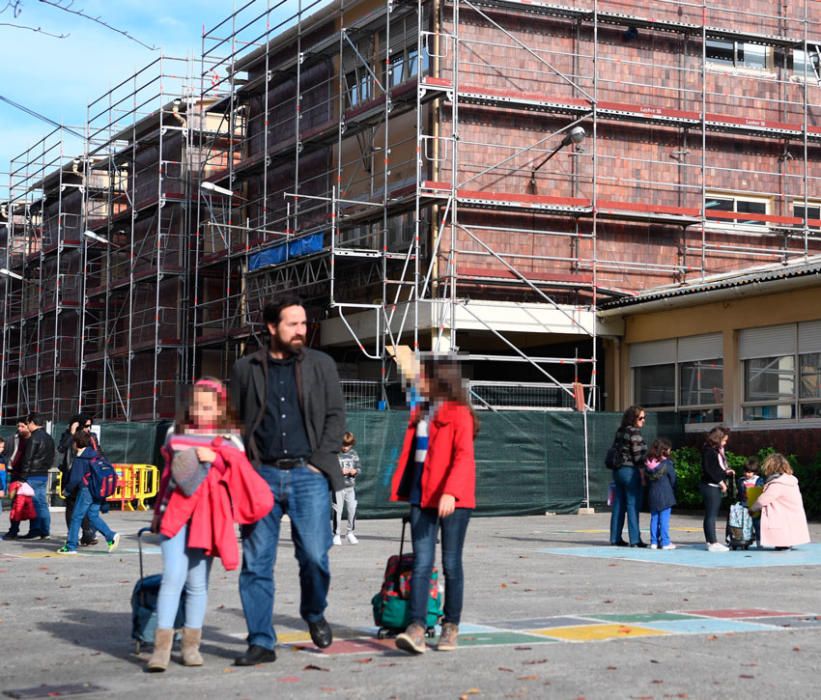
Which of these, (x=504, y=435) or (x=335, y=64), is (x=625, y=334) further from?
(x=335, y=64)

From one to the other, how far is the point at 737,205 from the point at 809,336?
862 centimetres

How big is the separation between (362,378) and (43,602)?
2421cm

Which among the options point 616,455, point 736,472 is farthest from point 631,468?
point 736,472

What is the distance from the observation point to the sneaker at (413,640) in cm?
836

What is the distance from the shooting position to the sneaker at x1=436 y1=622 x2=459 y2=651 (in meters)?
8.59

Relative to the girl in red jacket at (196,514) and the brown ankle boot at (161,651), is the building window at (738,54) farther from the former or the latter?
the brown ankle boot at (161,651)

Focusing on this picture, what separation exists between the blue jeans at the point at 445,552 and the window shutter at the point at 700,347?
822 inches

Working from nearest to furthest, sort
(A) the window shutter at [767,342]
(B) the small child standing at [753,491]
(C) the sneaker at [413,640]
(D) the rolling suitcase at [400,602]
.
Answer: (C) the sneaker at [413,640] < (D) the rolling suitcase at [400,602] < (B) the small child standing at [753,491] < (A) the window shutter at [767,342]

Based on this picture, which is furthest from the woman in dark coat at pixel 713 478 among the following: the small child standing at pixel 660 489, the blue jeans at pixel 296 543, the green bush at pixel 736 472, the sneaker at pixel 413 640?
the blue jeans at pixel 296 543

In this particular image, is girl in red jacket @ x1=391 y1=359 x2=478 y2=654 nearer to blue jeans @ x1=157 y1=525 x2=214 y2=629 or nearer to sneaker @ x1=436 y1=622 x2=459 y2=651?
sneaker @ x1=436 y1=622 x2=459 y2=651

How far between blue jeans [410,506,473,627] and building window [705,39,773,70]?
27.8 meters

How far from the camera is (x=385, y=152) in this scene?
105 ft

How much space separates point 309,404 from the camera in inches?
328

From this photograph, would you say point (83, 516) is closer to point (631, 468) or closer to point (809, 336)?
point (631, 468)
